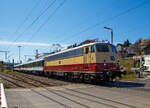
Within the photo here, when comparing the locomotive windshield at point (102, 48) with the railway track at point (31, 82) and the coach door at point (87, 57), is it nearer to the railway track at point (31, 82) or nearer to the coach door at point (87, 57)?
the coach door at point (87, 57)

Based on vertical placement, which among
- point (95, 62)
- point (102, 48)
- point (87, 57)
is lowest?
point (95, 62)

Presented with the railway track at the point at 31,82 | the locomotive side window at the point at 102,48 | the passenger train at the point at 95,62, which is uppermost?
the locomotive side window at the point at 102,48

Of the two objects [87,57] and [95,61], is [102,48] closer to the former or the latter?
[95,61]

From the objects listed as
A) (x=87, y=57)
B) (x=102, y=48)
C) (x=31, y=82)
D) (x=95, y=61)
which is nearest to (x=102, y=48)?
(x=102, y=48)

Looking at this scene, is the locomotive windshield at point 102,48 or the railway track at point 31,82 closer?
the locomotive windshield at point 102,48

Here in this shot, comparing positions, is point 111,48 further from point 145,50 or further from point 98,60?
point 145,50

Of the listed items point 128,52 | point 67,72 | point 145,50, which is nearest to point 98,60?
point 67,72

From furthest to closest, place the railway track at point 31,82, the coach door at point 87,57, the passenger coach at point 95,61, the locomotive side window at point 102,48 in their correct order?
the railway track at point 31,82 → the coach door at point 87,57 → the locomotive side window at point 102,48 → the passenger coach at point 95,61

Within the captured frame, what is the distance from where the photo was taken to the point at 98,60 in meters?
14.8

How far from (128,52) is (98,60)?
64741 millimetres

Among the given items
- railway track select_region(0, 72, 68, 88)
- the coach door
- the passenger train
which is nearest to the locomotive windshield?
the passenger train

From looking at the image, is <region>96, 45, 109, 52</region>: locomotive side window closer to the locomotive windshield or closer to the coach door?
the locomotive windshield

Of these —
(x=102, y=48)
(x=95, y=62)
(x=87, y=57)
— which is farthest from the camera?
(x=87, y=57)

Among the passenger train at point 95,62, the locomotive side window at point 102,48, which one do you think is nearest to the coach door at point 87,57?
the passenger train at point 95,62
